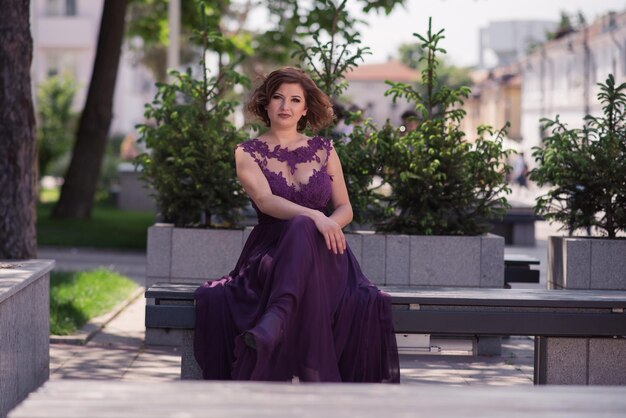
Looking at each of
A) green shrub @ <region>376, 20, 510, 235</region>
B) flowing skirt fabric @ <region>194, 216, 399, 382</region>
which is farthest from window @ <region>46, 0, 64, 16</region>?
flowing skirt fabric @ <region>194, 216, 399, 382</region>

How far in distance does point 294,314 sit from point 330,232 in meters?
0.44

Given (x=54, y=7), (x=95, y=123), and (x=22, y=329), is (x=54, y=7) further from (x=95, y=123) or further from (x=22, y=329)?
(x=22, y=329)

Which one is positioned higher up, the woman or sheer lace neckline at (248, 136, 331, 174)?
sheer lace neckline at (248, 136, 331, 174)

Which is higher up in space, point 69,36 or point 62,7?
point 62,7

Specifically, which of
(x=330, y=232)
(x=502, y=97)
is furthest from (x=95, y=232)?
(x=502, y=97)

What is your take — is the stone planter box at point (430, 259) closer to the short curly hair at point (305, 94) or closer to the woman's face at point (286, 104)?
the short curly hair at point (305, 94)

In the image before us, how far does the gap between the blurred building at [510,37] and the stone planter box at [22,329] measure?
84.9 metres

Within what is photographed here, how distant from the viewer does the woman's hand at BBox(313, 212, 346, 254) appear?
6.25 metres

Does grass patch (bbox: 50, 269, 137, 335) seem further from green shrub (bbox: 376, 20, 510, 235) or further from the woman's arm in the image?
the woman's arm

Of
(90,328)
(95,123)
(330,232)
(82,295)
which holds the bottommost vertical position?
(90,328)

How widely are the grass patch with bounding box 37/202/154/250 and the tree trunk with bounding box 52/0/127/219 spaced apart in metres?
0.44

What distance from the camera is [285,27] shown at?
81.1 ft

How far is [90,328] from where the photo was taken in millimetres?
10461

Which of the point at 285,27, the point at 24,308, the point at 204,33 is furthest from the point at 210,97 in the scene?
the point at 285,27
